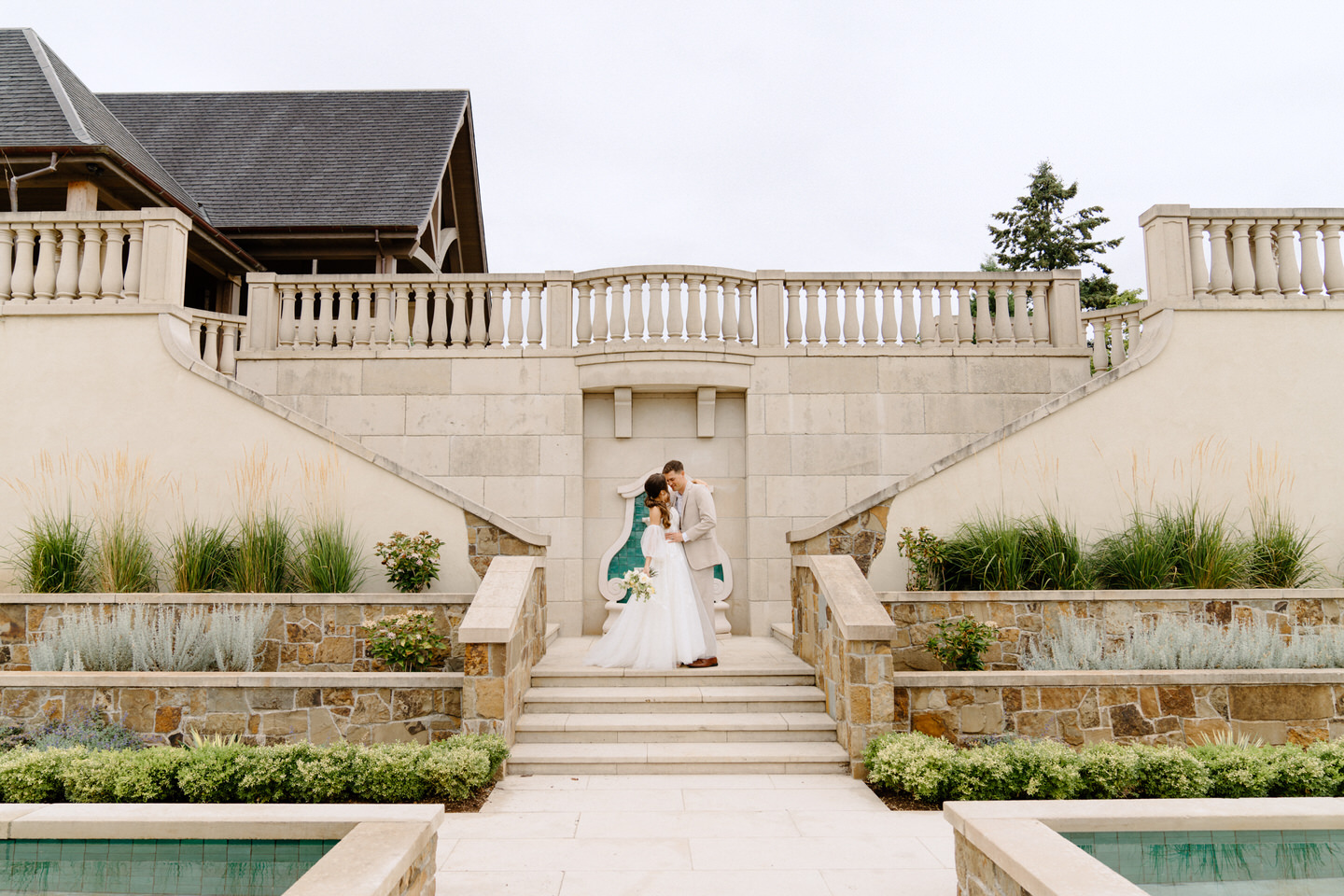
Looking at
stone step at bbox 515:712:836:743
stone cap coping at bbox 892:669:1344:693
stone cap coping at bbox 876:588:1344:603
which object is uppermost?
stone cap coping at bbox 876:588:1344:603

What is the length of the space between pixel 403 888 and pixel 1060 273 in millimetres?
9596

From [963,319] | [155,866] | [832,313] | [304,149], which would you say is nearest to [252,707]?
[155,866]

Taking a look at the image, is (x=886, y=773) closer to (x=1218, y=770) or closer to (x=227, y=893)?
(x=1218, y=770)

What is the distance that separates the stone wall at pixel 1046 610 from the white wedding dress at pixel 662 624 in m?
1.59

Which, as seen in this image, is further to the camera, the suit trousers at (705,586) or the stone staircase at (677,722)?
the suit trousers at (705,586)

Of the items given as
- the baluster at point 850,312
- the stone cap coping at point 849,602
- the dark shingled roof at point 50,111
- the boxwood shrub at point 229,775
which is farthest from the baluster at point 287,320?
the stone cap coping at point 849,602

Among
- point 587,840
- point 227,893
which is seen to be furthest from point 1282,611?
point 227,893

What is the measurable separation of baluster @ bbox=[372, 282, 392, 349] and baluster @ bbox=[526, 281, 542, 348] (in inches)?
67.4

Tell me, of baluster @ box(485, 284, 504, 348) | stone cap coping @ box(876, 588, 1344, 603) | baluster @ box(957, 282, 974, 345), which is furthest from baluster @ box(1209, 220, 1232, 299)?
baluster @ box(485, 284, 504, 348)

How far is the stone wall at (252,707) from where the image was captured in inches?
228

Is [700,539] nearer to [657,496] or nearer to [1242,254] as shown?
[657,496]

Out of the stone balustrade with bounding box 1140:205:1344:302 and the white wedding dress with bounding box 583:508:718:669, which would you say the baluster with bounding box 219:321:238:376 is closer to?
the white wedding dress with bounding box 583:508:718:669

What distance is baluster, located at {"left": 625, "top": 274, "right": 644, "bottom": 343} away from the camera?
9555 millimetres

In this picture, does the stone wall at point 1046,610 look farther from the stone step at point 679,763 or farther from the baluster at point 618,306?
the baluster at point 618,306
